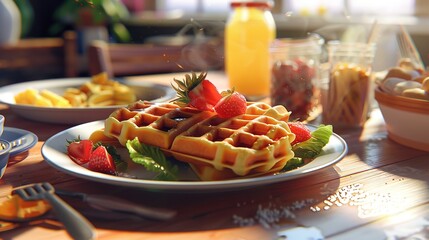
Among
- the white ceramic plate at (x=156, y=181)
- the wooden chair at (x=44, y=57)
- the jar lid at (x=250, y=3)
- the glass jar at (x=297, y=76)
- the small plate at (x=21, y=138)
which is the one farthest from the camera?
the wooden chair at (x=44, y=57)

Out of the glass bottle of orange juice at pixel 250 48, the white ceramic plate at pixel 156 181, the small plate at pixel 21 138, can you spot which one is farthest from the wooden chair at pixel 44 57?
the white ceramic plate at pixel 156 181

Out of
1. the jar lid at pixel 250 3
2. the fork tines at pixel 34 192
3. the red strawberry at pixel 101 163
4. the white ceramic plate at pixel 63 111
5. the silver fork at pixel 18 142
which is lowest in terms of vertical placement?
the white ceramic plate at pixel 63 111

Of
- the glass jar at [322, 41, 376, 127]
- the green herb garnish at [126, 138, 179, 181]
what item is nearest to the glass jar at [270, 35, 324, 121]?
the glass jar at [322, 41, 376, 127]

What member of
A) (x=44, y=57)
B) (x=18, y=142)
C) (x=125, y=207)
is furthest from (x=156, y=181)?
(x=44, y=57)

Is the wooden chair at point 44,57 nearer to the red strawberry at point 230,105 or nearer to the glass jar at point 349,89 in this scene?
the glass jar at point 349,89

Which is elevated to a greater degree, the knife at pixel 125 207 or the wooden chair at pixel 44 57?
the knife at pixel 125 207

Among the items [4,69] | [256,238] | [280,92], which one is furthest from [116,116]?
[4,69]
